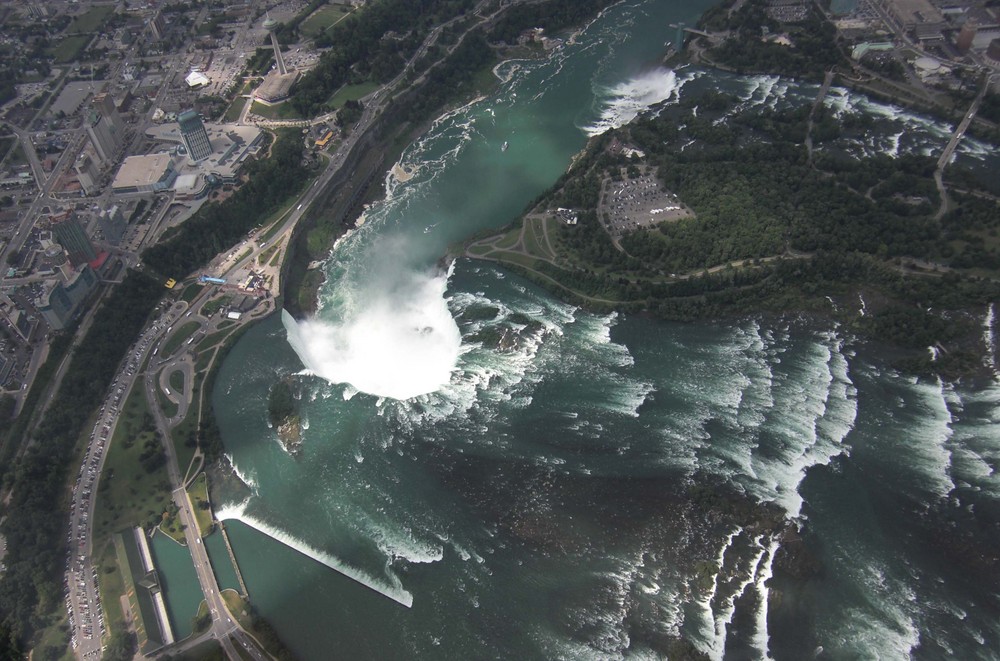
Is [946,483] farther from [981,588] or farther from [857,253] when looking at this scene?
[857,253]

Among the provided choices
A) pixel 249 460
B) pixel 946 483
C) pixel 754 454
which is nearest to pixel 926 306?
pixel 946 483

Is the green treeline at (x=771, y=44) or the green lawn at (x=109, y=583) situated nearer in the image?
the green lawn at (x=109, y=583)

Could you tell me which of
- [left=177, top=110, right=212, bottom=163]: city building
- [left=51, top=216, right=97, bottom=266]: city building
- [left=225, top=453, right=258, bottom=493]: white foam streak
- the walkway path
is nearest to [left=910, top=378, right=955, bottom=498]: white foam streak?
the walkway path

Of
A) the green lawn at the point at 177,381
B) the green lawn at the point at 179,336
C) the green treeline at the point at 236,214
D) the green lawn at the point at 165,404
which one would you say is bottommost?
the green lawn at the point at 165,404

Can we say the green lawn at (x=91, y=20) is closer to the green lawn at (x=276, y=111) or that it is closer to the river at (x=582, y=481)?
the green lawn at (x=276, y=111)

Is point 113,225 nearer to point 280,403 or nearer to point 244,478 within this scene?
point 280,403

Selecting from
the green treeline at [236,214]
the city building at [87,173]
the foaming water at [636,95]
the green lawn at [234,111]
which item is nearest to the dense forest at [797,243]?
the foaming water at [636,95]
